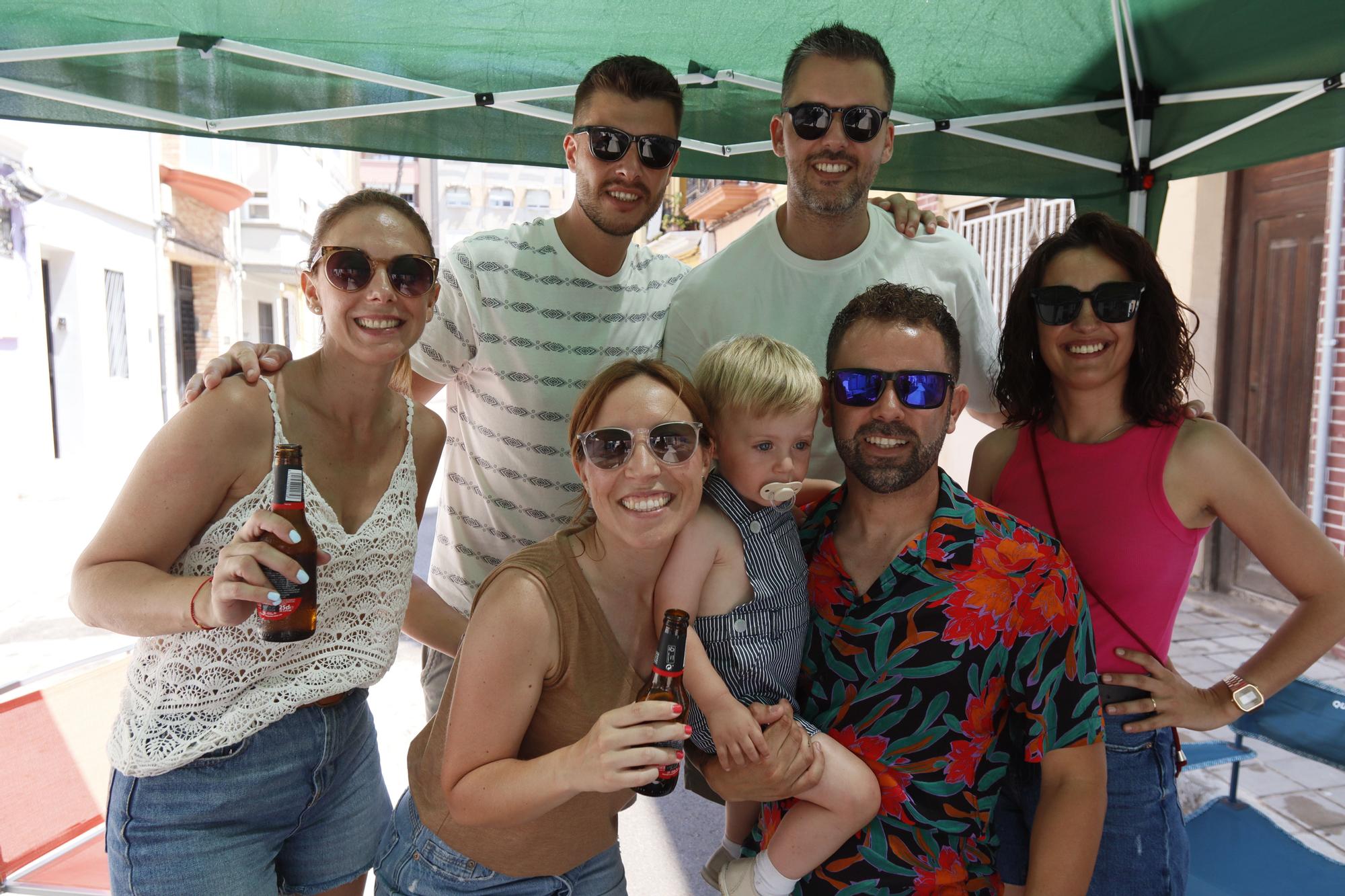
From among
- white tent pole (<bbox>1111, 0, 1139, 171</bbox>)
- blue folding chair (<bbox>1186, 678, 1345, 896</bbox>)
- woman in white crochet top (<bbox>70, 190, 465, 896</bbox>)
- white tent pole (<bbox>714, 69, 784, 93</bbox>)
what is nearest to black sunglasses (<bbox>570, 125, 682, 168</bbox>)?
woman in white crochet top (<bbox>70, 190, 465, 896</bbox>)

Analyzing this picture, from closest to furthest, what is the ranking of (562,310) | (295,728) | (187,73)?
1. (295,728)
2. (562,310)
3. (187,73)

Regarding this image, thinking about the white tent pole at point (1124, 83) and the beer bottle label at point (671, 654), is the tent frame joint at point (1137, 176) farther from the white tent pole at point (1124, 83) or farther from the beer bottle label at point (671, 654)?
the beer bottle label at point (671, 654)

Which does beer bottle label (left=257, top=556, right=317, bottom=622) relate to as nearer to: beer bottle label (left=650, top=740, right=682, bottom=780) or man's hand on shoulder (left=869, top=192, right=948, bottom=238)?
beer bottle label (left=650, top=740, right=682, bottom=780)

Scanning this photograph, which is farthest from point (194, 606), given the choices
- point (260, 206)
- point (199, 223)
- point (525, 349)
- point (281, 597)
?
point (260, 206)

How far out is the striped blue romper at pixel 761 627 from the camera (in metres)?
2.19

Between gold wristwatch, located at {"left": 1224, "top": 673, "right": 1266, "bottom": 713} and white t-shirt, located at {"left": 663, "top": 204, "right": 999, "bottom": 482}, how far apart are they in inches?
44.7

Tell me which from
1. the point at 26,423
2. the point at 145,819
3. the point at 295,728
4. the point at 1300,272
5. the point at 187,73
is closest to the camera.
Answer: the point at 145,819

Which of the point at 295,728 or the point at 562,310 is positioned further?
the point at 562,310

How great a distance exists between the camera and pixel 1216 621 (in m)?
7.31

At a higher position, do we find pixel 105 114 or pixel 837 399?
pixel 105 114

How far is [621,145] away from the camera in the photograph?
112 inches

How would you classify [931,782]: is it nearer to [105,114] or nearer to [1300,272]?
[105,114]

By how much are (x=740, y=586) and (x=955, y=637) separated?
0.53 m

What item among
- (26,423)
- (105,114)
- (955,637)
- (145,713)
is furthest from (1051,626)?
(26,423)
